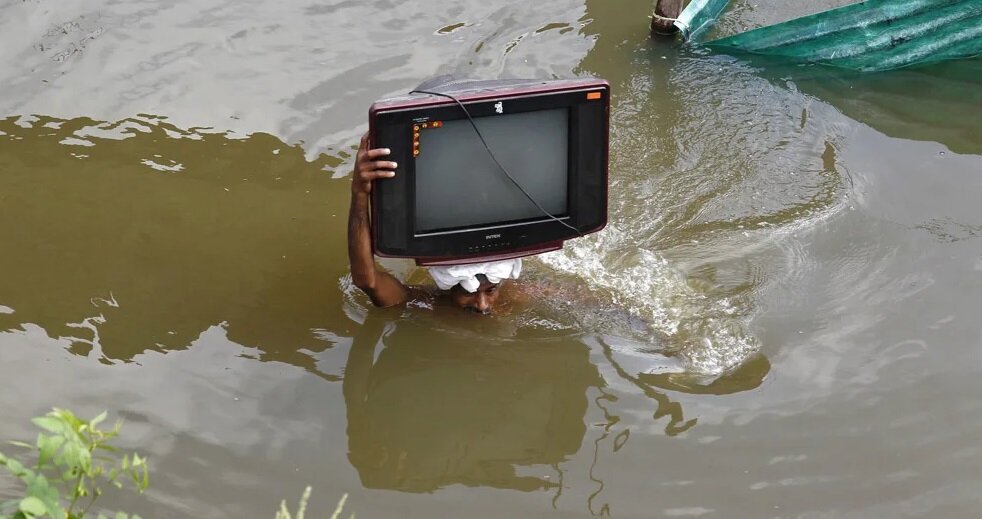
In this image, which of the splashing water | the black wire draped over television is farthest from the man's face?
the splashing water

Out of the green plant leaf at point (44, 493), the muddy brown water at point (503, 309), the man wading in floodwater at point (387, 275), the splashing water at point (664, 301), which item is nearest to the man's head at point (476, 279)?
the man wading in floodwater at point (387, 275)

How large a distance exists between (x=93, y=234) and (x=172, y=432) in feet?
4.08

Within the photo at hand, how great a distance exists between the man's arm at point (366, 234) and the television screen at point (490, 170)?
0.51ft

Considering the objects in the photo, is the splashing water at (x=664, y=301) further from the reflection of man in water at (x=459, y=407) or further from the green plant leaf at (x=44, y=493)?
the green plant leaf at (x=44, y=493)

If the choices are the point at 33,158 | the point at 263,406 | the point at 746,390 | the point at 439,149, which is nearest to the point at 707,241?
the point at 746,390

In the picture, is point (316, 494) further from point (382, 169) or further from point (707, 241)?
point (707, 241)

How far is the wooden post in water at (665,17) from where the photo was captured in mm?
Result: 5746

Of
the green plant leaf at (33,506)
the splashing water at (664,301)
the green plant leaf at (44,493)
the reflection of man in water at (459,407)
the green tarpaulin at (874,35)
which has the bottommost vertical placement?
the reflection of man in water at (459,407)

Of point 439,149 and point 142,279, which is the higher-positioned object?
point 439,149

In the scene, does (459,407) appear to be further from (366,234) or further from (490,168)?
(490,168)

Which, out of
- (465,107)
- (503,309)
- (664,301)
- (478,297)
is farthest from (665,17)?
(465,107)

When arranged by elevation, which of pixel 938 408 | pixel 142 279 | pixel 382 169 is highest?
pixel 382 169

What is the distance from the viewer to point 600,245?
4418mm

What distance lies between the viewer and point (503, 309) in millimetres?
3916
